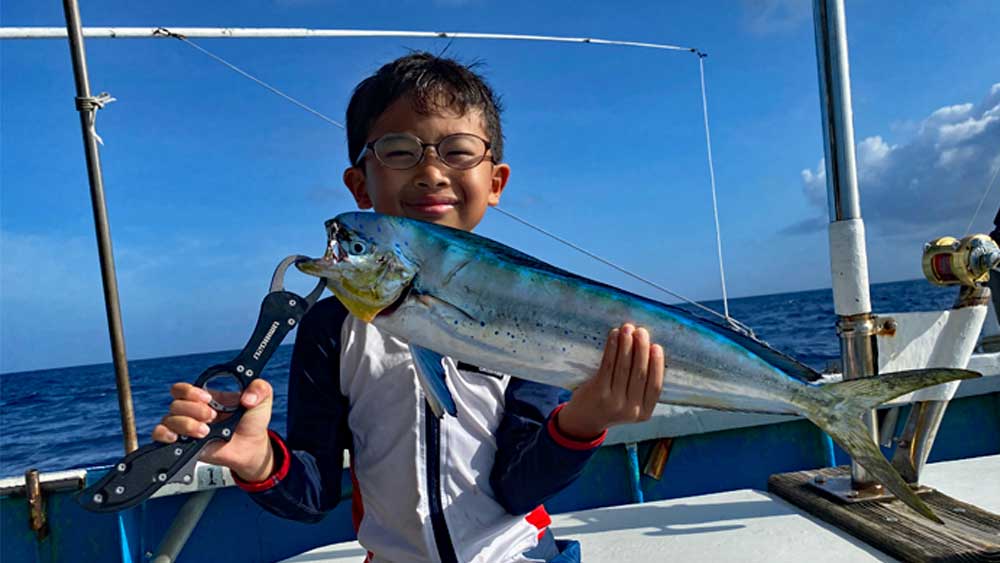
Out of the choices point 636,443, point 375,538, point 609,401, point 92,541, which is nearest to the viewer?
point 609,401

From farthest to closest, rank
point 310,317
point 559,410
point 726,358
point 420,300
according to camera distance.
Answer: point 310,317 < point 559,410 < point 726,358 < point 420,300

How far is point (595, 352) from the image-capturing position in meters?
1.53

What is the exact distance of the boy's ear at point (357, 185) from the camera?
226cm

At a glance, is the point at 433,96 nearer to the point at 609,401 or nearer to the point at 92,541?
the point at 609,401

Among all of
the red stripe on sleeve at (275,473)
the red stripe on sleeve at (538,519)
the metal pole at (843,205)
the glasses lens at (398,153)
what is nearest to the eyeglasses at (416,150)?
the glasses lens at (398,153)

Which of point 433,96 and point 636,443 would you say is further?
point 636,443

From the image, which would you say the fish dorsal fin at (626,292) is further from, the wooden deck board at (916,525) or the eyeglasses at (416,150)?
the wooden deck board at (916,525)

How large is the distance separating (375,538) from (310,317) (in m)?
0.79

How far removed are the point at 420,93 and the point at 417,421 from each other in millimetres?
1090

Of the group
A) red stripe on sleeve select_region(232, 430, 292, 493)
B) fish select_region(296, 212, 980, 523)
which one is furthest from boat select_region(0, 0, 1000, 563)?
red stripe on sleeve select_region(232, 430, 292, 493)

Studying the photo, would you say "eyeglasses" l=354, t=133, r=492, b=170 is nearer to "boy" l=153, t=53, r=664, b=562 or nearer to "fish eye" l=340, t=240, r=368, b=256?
"boy" l=153, t=53, r=664, b=562

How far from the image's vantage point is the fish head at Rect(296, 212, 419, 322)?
4.61 ft

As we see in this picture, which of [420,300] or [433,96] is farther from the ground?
[433,96]

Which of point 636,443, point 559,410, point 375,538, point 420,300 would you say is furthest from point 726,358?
point 636,443
